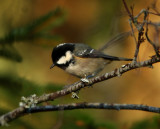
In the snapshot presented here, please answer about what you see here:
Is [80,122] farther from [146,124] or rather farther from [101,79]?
[101,79]

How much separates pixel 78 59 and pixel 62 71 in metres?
1.98

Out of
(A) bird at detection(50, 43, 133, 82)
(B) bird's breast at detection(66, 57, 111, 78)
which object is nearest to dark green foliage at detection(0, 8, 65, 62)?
(A) bird at detection(50, 43, 133, 82)

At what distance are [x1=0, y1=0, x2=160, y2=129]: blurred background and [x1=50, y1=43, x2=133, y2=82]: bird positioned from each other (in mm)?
150

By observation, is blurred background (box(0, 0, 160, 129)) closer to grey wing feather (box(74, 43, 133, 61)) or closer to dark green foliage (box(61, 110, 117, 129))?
dark green foliage (box(61, 110, 117, 129))

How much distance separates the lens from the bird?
118 inches

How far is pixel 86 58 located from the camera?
10.4ft

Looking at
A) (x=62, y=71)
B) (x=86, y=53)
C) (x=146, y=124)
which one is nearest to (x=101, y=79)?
(x=146, y=124)

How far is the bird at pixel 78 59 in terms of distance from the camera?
3.00 metres

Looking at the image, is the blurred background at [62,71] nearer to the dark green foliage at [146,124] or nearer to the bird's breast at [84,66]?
the dark green foliage at [146,124]

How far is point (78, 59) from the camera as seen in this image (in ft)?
10.2

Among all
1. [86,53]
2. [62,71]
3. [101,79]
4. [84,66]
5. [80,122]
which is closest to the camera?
[101,79]

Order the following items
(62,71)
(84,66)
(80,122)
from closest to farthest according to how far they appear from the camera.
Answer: (80,122) < (84,66) < (62,71)

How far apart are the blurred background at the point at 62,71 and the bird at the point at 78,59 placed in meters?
0.15

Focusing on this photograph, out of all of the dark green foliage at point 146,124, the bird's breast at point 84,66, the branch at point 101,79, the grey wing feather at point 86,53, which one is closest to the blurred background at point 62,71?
the dark green foliage at point 146,124
